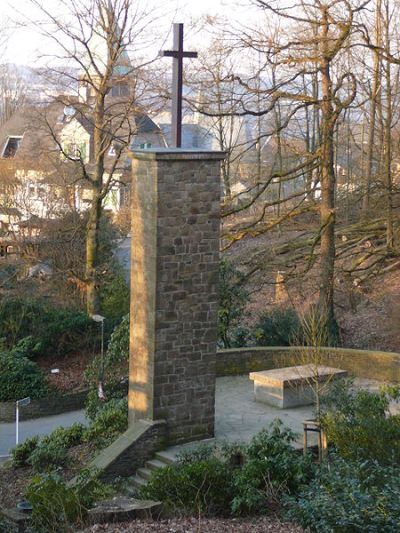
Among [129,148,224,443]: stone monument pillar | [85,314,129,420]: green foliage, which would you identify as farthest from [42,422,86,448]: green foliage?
[129,148,224,443]: stone monument pillar

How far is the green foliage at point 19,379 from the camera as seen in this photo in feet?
70.8

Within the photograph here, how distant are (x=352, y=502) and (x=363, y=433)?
2.57 meters

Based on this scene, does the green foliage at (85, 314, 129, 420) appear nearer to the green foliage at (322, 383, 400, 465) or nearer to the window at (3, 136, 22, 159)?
the green foliage at (322, 383, 400, 465)

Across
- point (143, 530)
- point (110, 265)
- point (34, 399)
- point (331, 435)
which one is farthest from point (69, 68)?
point (143, 530)

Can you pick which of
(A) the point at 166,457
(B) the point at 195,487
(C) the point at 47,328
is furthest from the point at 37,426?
(B) the point at 195,487

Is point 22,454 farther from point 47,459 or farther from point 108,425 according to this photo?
point 108,425

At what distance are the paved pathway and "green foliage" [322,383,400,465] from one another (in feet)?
26.5

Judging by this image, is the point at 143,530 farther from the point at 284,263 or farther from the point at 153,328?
the point at 284,263

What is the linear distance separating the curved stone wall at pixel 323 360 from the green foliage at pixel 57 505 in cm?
681

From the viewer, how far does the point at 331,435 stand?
1239 centimetres

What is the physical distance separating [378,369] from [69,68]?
12.2 m

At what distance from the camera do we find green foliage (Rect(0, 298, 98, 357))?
24.8 meters

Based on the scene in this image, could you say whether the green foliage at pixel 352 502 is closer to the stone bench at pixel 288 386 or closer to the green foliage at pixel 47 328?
the stone bench at pixel 288 386

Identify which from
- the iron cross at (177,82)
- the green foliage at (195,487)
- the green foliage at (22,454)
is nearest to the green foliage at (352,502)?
the green foliage at (195,487)
